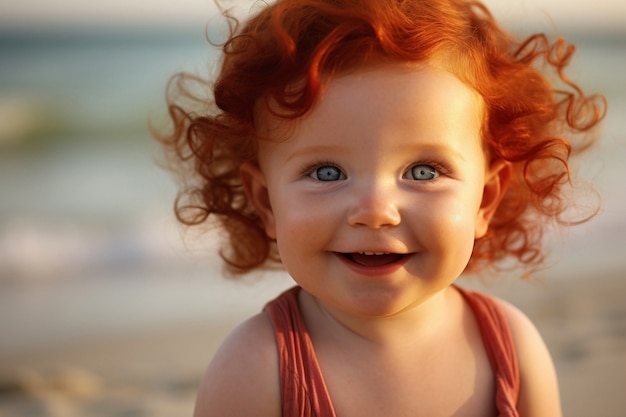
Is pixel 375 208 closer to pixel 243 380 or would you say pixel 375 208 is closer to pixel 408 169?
pixel 408 169

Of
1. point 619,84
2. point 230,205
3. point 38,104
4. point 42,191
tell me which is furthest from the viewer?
point 619,84

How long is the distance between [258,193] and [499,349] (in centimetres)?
Answer: 75

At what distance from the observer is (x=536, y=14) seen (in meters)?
9.95

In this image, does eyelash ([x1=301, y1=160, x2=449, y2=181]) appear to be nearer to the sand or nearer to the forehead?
the forehead

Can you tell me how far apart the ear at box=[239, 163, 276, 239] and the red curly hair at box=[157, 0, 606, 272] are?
35 mm

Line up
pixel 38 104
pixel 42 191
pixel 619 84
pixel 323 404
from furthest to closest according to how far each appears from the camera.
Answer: pixel 619 84
pixel 38 104
pixel 42 191
pixel 323 404

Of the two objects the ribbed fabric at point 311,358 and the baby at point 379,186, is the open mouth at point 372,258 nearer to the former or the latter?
the baby at point 379,186

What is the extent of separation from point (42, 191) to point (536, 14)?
20.2 ft

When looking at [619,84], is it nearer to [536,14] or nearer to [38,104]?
→ [536,14]

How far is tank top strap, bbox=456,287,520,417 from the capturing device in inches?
82.0

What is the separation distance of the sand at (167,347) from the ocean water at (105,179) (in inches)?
1.9

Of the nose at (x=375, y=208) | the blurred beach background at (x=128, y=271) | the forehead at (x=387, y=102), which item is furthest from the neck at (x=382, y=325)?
the blurred beach background at (x=128, y=271)

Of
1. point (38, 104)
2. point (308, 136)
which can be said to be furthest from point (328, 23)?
point (38, 104)

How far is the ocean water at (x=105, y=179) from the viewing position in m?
5.27
